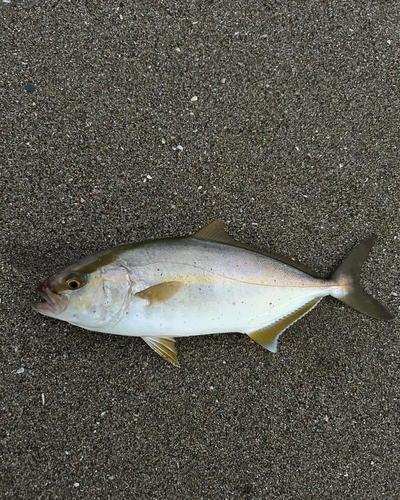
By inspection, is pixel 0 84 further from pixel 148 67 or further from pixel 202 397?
pixel 202 397

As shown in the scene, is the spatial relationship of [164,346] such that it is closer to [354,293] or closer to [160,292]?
[160,292]

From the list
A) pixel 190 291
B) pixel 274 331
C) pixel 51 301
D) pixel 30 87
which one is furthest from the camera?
pixel 30 87

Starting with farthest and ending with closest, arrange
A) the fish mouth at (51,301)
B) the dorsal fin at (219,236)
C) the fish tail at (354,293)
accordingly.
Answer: the fish tail at (354,293) → the dorsal fin at (219,236) → the fish mouth at (51,301)

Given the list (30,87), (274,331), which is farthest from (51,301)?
(30,87)

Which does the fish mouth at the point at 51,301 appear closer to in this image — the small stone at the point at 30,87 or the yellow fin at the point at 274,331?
the yellow fin at the point at 274,331

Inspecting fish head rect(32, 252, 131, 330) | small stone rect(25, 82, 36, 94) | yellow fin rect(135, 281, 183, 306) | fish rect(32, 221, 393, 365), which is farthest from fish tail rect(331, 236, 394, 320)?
small stone rect(25, 82, 36, 94)

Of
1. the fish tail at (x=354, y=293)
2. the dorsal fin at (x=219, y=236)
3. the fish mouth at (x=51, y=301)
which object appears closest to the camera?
the fish mouth at (x=51, y=301)

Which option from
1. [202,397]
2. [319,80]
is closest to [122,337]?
[202,397]

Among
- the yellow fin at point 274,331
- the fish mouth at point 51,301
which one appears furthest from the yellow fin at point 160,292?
the yellow fin at point 274,331
